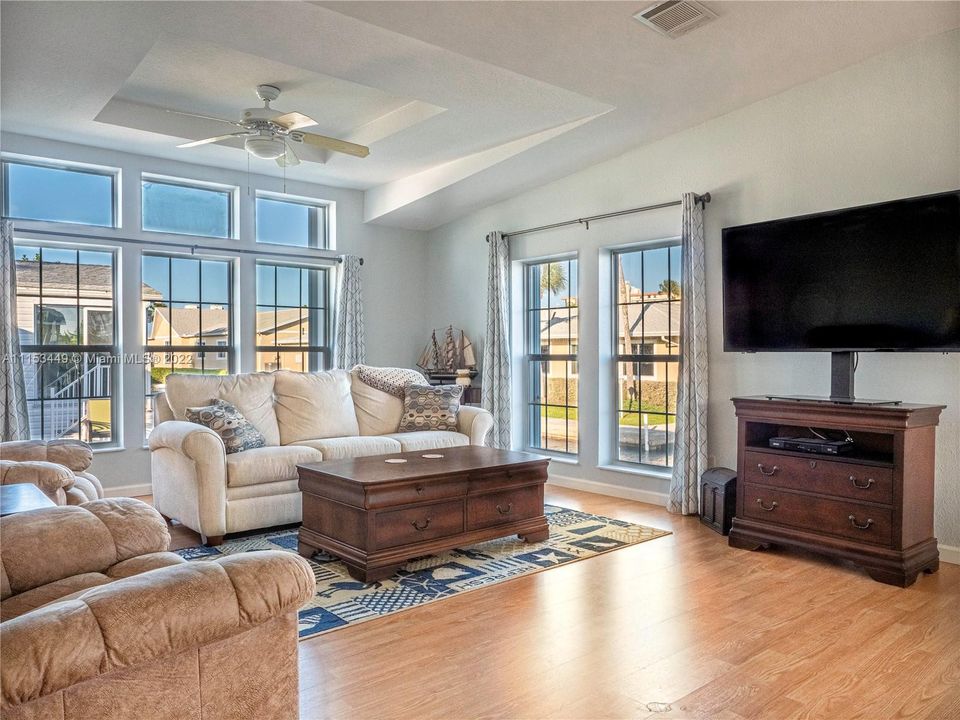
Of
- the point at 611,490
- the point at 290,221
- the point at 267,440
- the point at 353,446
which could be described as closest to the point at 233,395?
the point at 267,440

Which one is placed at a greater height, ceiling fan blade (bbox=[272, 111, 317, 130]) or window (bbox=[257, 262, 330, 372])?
ceiling fan blade (bbox=[272, 111, 317, 130])

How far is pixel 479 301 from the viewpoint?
696 centimetres

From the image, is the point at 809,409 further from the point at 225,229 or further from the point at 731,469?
the point at 225,229

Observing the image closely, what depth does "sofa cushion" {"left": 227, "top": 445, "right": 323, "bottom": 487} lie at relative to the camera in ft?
13.8

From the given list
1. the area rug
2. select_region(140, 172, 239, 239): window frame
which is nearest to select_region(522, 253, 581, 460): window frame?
the area rug

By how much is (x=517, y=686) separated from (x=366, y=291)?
5.37 meters

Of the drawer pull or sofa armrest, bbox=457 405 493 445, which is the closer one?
the drawer pull

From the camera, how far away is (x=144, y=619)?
45.1 inches

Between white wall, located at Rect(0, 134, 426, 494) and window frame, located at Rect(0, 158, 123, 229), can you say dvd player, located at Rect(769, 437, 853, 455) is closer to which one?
white wall, located at Rect(0, 134, 426, 494)

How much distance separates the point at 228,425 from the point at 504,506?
1862 mm

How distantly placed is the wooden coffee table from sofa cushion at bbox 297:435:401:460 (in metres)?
0.63

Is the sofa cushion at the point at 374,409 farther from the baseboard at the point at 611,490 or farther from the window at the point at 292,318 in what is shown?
the baseboard at the point at 611,490

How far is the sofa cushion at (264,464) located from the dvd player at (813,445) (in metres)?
2.87

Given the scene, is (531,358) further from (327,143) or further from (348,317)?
(327,143)
